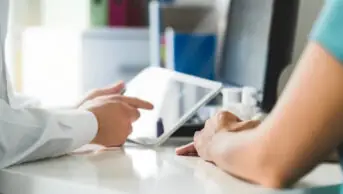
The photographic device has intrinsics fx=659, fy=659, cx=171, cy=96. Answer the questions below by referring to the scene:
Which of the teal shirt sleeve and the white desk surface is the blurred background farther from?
the teal shirt sleeve

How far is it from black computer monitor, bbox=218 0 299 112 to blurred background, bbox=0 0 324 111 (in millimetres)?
87

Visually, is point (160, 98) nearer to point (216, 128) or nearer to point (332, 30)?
point (216, 128)

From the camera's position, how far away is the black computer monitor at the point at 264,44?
4.68 feet

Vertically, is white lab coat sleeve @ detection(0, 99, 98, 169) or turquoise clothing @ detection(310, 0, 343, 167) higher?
turquoise clothing @ detection(310, 0, 343, 167)

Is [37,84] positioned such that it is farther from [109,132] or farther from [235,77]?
[109,132]

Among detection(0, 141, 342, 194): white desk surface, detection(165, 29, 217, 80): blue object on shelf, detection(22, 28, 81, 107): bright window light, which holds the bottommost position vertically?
detection(22, 28, 81, 107): bright window light

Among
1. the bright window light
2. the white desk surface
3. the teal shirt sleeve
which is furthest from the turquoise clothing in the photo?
the bright window light

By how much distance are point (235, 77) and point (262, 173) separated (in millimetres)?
899

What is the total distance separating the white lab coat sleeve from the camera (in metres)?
0.94

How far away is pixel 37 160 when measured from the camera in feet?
3.31

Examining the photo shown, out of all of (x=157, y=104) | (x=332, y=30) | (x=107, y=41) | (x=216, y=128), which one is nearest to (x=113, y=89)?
(x=157, y=104)

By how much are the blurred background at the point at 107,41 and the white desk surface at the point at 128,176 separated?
79cm

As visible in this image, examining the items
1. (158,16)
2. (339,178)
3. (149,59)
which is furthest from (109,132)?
(149,59)

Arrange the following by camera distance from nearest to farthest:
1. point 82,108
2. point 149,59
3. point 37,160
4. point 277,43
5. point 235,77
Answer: point 37,160 → point 82,108 → point 277,43 → point 235,77 → point 149,59
